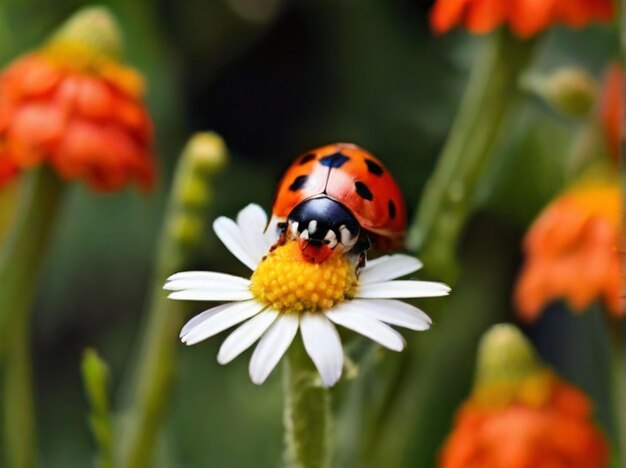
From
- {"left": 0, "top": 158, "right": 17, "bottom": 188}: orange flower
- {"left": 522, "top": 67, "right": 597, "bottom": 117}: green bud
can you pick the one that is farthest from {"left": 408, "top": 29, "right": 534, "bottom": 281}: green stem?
{"left": 0, "top": 158, "right": 17, "bottom": 188}: orange flower

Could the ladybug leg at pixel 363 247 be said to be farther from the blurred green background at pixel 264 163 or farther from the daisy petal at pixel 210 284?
the blurred green background at pixel 264 163

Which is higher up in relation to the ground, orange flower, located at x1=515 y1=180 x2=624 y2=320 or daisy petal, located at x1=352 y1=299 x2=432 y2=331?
orange flower, located at x1=515 y1=180 x2=624 y2=320

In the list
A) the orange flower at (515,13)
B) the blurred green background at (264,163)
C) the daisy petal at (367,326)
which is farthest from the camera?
the blurred green background at (264,163)

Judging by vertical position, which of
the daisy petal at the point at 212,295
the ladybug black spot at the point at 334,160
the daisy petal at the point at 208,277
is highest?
the ladybug black spot at the point at 334,160

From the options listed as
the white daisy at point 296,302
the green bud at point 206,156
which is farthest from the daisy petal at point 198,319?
the green bud at point 206,156

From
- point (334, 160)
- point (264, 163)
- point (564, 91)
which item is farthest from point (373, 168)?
point (264, 163)

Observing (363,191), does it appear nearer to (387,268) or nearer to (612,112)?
(387,268)

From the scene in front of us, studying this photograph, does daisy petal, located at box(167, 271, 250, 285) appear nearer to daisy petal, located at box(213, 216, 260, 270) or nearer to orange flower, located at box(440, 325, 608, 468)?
daisy petal, located at box(213, 216, 260, 270)
